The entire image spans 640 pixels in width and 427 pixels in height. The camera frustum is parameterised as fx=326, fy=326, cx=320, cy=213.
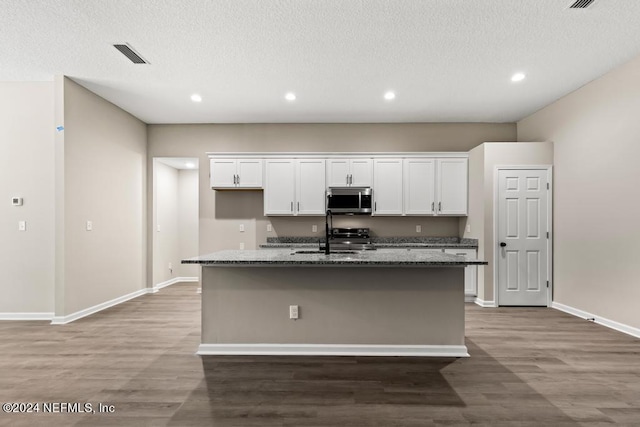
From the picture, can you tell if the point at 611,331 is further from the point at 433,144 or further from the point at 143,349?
the point at 143,349

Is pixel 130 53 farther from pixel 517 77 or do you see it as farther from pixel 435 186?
pixel 435 186

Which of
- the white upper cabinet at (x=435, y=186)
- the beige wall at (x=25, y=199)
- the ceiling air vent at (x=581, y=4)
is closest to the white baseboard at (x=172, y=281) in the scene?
the beige wall at (x=25, y=199)

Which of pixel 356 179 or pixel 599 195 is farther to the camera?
pixel 356 179

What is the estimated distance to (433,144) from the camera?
5.78 meters

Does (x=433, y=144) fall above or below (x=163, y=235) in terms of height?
above

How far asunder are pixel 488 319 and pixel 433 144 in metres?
3.04

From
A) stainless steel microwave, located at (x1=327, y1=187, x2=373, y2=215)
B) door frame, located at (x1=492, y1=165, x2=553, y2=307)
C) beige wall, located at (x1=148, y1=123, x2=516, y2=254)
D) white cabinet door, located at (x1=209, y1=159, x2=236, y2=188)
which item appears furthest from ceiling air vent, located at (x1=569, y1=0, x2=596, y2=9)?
white cabinet door, located at (x1=209, y1=159, x2=236, y2=188)

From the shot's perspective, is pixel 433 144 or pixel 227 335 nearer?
pixel 227 335

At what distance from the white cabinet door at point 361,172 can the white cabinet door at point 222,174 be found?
2.01m

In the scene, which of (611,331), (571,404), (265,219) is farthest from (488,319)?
(265,219)

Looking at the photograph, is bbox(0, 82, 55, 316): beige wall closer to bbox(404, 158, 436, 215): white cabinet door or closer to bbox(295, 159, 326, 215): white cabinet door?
bbox(295, 159, 326, 215): white cabinet door

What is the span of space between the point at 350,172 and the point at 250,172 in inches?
67.0

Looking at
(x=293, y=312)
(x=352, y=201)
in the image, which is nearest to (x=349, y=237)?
(x=352, y=201)

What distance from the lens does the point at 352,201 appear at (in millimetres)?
5383
